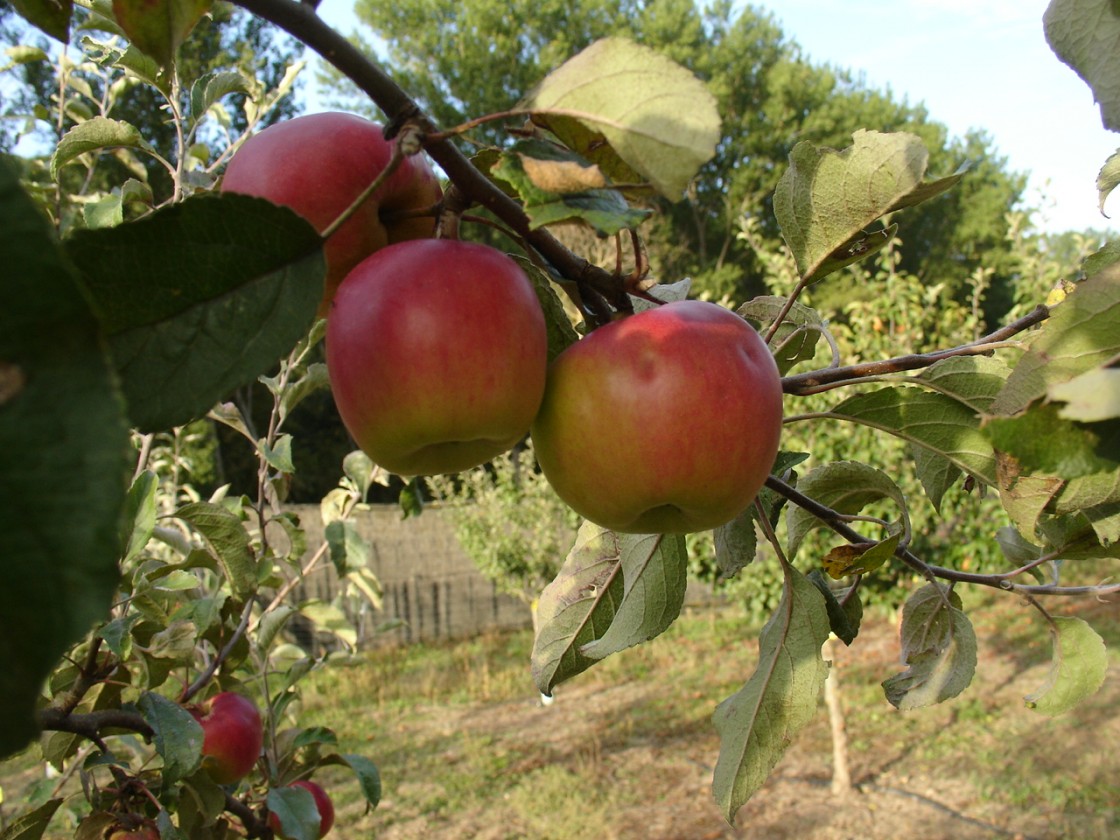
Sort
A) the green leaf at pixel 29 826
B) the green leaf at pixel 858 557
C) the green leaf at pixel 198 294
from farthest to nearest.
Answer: the green leaf at pixel 29 826, the green leaf at pixel 858 557, the green leaf at pixel 198 294

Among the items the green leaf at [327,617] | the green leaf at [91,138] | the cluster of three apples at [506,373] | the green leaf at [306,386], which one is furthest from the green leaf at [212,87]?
the green leaf at [327,617]

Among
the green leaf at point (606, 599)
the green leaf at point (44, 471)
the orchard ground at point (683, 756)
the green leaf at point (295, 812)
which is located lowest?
the orchard ground at point (683, 756)

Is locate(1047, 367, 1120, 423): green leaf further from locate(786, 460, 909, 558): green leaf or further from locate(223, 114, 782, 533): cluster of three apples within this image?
locate(786, 460, 909, 558): green leaf

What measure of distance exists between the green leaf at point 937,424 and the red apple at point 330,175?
332 millimetres

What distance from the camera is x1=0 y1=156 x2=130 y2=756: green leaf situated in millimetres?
168

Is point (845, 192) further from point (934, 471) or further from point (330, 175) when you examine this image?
point (330, 175)

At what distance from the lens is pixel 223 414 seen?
4.97ft

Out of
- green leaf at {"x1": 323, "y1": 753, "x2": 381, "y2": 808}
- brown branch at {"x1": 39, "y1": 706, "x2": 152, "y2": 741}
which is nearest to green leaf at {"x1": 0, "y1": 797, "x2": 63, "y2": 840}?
brown branch at {"x1": 39, "y1": 706, "x2": 152, "y2": 741}

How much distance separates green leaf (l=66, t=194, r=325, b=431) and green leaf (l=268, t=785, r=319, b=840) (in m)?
0.85

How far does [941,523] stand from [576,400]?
484cm

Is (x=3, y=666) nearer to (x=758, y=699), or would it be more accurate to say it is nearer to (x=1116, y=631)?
(x=758, y=699)

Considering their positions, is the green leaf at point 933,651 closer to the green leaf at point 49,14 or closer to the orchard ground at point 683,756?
the green leaf at point 49,14

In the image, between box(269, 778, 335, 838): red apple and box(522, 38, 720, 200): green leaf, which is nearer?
box(522, 38, 720, 200): green leaf

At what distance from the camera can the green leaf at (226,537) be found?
3.18 ft
